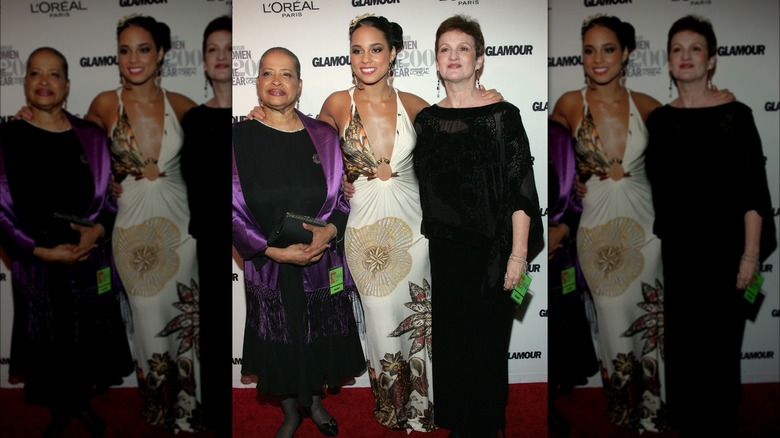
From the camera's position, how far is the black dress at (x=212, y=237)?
3.37 metres

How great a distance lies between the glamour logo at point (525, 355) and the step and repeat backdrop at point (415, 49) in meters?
0.02

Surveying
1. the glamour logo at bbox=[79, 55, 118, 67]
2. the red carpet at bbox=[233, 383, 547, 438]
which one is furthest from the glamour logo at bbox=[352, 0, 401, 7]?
the red carpet at bbox=[233, 383, 547, 438]

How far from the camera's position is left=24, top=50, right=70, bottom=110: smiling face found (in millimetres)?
3371

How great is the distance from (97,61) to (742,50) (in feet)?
12.0

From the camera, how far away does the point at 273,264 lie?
10.3 ft

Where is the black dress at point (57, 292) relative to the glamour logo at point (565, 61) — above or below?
below

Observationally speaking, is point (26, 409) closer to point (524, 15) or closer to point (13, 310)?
point (13, 310)

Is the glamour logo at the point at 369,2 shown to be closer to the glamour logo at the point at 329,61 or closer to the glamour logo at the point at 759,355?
the glamour logo at the point at 329,61

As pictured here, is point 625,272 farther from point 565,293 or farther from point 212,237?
point 212,237

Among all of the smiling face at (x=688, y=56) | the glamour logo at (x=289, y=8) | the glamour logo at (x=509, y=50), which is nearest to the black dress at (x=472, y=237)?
the glamour logo at (x=509, y=50)

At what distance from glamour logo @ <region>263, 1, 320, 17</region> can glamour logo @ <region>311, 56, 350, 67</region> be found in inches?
10.1

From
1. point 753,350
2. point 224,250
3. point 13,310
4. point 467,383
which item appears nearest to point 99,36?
point 224,250

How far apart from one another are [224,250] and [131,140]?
80 centimetres

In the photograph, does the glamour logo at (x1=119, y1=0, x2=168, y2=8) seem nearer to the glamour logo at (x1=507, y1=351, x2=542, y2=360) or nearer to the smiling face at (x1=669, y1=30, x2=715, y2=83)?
the glamour logo at (x1=507, y1=351, x2=542, y2=360)
